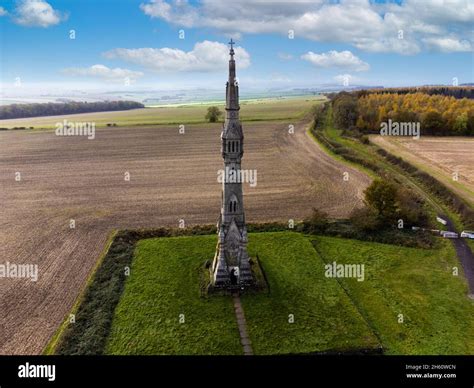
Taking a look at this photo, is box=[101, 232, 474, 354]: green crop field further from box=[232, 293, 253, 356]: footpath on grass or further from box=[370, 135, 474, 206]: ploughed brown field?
box=[370, 135, 474, 206]: ploughed brown field

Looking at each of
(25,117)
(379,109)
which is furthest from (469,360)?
(25,117)

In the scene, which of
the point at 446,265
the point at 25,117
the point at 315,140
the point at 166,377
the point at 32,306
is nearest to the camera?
the point at 166,377

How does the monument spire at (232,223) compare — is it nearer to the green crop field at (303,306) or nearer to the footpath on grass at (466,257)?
the green crop field at (303,306)

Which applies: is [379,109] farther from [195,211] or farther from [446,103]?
[195,211]

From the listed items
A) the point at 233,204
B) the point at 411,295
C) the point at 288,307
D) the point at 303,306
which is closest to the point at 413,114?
the point at 411,295

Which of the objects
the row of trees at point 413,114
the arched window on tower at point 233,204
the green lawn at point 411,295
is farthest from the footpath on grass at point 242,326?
the row of trees at point 413,114

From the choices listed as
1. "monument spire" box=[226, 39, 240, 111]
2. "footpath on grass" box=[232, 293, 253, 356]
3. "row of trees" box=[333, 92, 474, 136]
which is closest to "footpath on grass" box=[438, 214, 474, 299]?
"footpath on grass" box=[232, 293, 253, 356]

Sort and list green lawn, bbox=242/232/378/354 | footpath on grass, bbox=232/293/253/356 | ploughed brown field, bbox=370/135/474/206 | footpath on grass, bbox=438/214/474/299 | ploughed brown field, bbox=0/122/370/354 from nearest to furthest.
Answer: footpath on grass, bbox=232/293/253/356 → green lawn, bbox=242/232/378/354 → ploughed brown field, bbox=0/122/370/354 → footpath on grass, bbox=438/214/474/299 → ploughed brown field, bbox=370/135/474/206
